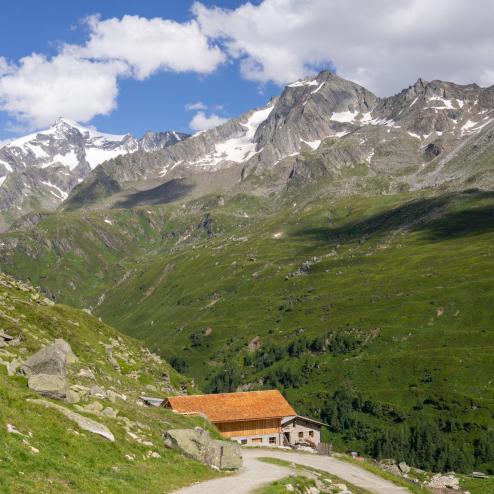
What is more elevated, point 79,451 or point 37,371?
point 37,371

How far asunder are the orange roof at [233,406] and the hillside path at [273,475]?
48.1 feet

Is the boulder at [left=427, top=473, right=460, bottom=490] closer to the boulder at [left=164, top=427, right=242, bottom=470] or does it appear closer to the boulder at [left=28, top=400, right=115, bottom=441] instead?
the boulder at [left=164, top=427, right=242, bottom=470]

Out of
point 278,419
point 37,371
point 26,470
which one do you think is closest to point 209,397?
point 278,419

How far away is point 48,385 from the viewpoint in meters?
40.6

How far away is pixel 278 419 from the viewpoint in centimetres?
8606

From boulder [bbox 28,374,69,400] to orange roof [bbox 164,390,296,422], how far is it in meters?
39.4

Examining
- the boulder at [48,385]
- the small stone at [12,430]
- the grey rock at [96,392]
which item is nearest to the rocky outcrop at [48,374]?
the boulder at [48,385]

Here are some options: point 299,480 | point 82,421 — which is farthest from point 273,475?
point 82,421

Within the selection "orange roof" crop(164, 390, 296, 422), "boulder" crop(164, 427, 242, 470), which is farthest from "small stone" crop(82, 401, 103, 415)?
"orange roof" crop(164, 390, 296, 422)

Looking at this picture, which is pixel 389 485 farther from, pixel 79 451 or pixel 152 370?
pixel 152 370

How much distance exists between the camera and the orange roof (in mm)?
80938

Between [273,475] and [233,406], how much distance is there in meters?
39.9

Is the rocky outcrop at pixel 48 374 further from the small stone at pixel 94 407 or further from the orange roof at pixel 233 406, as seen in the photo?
the orange roof at pixel 233 406

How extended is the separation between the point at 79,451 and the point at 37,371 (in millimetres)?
12990
